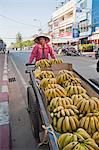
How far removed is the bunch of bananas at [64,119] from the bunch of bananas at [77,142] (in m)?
0.29

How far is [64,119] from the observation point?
3.25 meters

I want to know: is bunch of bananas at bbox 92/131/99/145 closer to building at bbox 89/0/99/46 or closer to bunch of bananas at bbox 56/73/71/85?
bunch of bananas at bbox 56/73/71/85

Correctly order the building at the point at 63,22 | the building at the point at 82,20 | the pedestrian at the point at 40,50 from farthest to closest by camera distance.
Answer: the building at the point at 63,22 < the building at the point at 82,20 < the pedestrian at the point at 40,50

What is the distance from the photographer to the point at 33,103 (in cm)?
456

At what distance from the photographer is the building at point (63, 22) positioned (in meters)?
63.9

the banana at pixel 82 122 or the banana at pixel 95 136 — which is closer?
the banana at pixel 95 136

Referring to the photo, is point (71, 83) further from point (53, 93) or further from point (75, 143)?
point (75, 143)

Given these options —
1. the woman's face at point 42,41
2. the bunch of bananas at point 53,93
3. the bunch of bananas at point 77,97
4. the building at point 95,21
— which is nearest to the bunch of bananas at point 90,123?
the bunch of bananas at point 77,97

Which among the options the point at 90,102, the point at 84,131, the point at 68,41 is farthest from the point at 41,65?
the point at 68,41

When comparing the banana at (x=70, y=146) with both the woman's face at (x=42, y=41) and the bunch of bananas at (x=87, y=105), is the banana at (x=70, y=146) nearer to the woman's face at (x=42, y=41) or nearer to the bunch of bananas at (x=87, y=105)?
the bunch of bananas at (x=87, y=105)

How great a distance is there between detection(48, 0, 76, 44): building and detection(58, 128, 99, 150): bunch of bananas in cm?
5832

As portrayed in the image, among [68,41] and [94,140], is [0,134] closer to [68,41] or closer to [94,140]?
[94,140]

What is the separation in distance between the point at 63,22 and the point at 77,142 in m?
70.6

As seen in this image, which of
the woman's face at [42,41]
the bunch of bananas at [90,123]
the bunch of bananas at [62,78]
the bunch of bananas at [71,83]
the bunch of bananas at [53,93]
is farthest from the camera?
the woman's face at [42,41]
